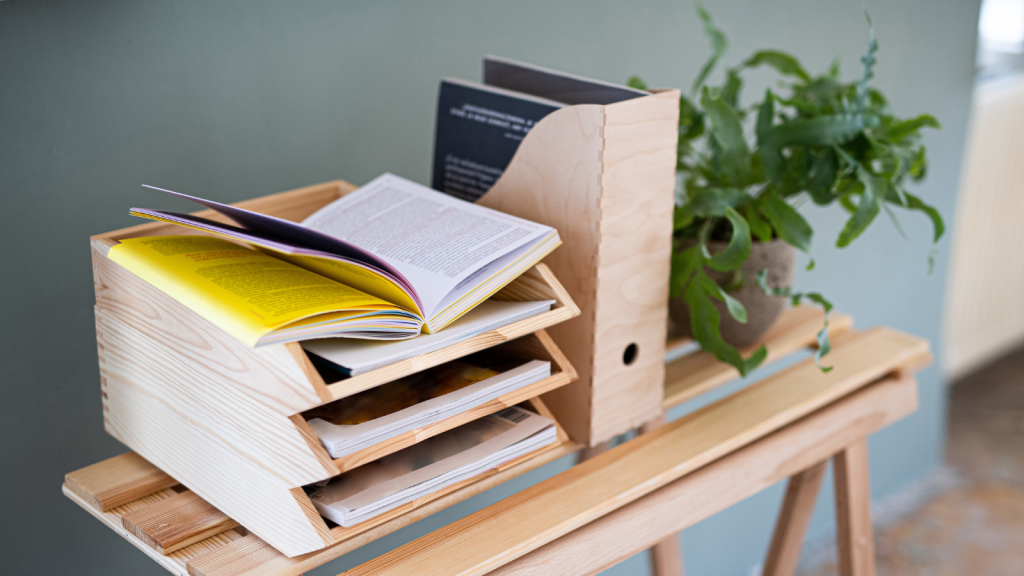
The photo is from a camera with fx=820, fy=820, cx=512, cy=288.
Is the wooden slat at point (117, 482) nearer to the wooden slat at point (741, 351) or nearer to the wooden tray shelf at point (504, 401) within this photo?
the wooden tray shelf at point (504, 401)

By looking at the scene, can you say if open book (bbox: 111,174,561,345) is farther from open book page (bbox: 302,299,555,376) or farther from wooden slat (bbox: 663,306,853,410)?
wooden slat (bbox: 663,306,853,410)

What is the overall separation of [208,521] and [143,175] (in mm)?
421

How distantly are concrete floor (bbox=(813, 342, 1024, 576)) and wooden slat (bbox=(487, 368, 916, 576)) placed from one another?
1.02 m

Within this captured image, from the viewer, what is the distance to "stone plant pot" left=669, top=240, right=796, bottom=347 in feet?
3.25

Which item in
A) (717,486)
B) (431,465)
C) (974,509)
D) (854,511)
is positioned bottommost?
(974,509)

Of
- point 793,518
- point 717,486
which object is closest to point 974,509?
point 793,518

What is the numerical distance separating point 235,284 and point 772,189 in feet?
2.02

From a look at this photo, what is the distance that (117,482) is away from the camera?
2.39 feet

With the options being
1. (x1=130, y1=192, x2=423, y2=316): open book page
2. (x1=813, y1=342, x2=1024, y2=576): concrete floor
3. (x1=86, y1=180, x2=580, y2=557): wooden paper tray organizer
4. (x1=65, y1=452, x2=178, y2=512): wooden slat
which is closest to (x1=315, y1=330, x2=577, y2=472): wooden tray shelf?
(x1=86, y1=180, x2=580, y2=557): wooden paper tray organizer

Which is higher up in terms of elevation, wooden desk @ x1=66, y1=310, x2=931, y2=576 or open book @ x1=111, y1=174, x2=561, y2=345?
open book @ x1=111, y1=174, x2=561, y2=345

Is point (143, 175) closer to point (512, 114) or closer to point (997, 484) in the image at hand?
point (512, 114)

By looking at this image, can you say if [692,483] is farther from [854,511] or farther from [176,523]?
[176,523]

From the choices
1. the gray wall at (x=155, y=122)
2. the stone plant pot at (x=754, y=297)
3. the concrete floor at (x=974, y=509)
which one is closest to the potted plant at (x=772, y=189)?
the stone plant pot at (x=754, y=297)

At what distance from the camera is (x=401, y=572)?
67cm
